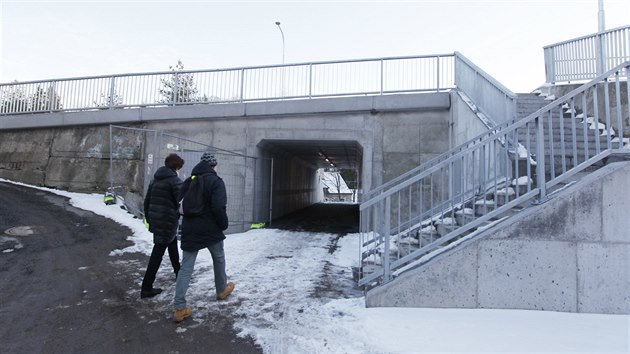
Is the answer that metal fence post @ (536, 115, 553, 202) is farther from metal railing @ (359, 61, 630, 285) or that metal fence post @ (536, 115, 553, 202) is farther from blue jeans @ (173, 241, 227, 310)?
blue jeans @ (173, 241, 227, 310)

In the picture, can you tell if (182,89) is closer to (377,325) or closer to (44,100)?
(44,100)

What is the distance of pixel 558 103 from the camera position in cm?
396

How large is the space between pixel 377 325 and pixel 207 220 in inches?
84.4

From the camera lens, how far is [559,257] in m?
3.88

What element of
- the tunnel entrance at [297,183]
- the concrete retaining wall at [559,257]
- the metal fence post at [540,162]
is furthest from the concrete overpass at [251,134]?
the concrete retaining wall at [559,257]

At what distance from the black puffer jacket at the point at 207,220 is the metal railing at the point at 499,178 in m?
1.68

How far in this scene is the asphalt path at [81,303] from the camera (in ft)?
10.6

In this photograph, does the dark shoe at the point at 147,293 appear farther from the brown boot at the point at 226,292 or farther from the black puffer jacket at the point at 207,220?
the black puffer jacket at the point at 207,220

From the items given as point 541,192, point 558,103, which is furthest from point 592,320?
point 558,103

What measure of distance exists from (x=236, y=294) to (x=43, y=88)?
1265 centimetres

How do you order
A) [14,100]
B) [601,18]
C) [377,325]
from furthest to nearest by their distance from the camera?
[14,100] → [601,18] → [377,325]

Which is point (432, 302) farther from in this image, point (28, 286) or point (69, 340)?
point (28, 286)

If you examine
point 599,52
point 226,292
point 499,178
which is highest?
point 599,52

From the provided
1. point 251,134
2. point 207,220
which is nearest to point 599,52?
point 251,134
